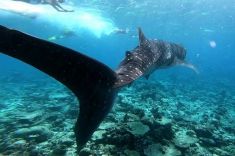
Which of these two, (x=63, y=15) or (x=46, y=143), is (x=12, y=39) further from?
(x=63, y=15)

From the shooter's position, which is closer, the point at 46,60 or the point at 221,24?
the point at 46,60

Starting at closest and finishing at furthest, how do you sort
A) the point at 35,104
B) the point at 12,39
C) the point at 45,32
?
the point at 12,39 < the point at 35,104 < the point at 45,32

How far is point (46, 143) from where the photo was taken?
28.7 ft

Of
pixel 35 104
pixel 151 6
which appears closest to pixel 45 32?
pixel 151 6

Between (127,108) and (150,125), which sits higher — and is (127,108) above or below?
above

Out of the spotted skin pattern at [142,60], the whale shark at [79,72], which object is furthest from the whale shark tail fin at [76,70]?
the spotted skin pattern at [142,60]

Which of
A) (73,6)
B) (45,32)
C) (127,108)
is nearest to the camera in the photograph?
(127,108)

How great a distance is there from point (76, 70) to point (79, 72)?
7 centimetres

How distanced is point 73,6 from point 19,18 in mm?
16855

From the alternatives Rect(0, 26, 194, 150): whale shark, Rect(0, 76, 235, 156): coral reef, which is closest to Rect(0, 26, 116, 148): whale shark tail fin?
Rect(0, 26, 194, 150): whale shark

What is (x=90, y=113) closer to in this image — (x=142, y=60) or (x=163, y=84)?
(x=142, y=60)

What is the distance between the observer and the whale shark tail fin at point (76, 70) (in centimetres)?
308

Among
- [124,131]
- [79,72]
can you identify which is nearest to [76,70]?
[79,72]

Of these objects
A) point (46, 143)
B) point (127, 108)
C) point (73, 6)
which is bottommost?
point (46, 143)
